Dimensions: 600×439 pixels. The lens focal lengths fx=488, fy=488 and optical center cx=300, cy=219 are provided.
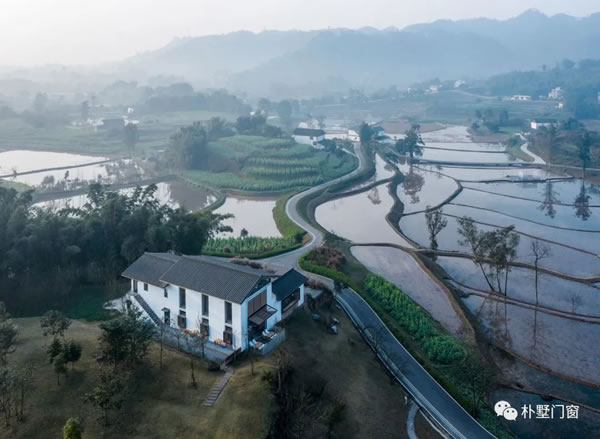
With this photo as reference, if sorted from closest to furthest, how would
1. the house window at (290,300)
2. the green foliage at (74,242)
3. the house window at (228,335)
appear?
1. the house window at (228,335)
2. the house window at (290,300)
3. the green foliage at (74,242)

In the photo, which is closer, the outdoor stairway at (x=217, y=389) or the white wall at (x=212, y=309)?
the outdoor stairway at (x=217, y=389)

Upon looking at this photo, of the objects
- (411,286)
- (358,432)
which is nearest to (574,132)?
(411,286)

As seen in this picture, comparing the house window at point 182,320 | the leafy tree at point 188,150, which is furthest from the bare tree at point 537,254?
the leafy tree at point 188,150

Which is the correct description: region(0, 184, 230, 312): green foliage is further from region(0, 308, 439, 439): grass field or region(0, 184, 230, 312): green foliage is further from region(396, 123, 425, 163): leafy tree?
region(396, 123, 425, 163): leafy tree

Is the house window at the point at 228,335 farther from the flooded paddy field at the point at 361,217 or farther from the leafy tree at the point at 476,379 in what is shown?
the flooded paddy field at the point at 361,217

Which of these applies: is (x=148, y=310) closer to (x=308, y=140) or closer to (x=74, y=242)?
(x=74, y=242)

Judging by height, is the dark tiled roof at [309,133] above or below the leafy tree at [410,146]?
above

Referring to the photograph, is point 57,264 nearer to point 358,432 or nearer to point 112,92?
point 358,432
